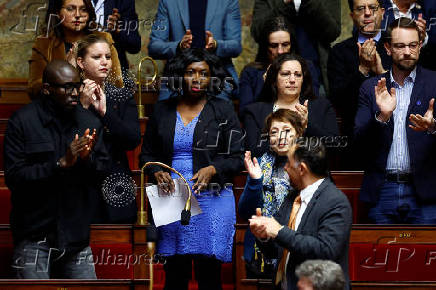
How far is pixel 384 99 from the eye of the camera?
3727 millimetres

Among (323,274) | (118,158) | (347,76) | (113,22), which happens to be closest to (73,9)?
(113,22)

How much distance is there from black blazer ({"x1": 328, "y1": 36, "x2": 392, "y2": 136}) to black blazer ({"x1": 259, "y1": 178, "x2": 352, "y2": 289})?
1.47 metres

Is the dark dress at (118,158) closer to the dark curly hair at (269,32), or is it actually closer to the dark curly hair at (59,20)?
the dark curly hair at (59,20)

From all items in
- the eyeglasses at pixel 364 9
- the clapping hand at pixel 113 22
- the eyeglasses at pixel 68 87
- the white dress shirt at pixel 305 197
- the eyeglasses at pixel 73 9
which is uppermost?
the eyeglasses at pixel 364 9

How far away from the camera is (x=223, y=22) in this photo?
4660mm

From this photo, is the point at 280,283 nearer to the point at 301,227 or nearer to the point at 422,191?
the point at 301,227

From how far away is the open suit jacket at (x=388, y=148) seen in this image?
375cm

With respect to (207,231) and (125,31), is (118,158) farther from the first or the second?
(125,31)

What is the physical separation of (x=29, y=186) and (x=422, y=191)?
1587 mm

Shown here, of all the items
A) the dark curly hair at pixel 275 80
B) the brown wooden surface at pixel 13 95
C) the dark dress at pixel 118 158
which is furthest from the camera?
the brown wooden surface at pixel 13 95

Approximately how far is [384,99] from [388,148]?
22cm

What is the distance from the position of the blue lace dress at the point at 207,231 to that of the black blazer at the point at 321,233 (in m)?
0.65

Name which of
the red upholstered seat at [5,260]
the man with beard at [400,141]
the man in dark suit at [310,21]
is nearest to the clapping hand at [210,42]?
the man in dark suit at [310,21]

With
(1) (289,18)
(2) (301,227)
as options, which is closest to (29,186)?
(2) (301,227)
